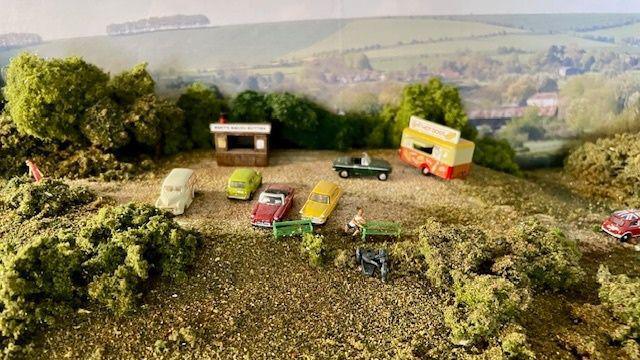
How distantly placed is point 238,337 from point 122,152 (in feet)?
41.1

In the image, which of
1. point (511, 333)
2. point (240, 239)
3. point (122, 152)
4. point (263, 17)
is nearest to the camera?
point (511, 333)

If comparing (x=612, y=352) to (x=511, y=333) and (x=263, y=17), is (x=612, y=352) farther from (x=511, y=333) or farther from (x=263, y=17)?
(x=263, y=17)

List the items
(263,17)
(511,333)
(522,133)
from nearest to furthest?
1. (511,333)
2. (263,17)
3. (522,133)

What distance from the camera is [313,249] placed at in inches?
642

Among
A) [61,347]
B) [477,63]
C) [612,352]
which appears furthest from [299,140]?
[612,352]

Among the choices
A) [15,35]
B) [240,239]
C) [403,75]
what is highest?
[15,35]

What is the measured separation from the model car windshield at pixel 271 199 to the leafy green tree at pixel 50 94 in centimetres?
920

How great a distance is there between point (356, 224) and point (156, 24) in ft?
46.9

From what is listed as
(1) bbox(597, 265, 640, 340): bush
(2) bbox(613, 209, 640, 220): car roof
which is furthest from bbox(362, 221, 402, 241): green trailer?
(2) bbox(613, 209, 640, 220): car roof

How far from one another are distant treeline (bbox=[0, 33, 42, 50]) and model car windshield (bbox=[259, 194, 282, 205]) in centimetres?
1429

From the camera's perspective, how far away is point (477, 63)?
25.9 metres

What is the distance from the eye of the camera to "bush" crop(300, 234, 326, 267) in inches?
637

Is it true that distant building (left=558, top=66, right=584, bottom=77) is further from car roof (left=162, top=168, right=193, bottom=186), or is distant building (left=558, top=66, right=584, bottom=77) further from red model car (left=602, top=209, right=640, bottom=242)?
car roof (left=162, top=168, right=193, bottom=186)

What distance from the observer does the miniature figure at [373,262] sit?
16.0 metres
